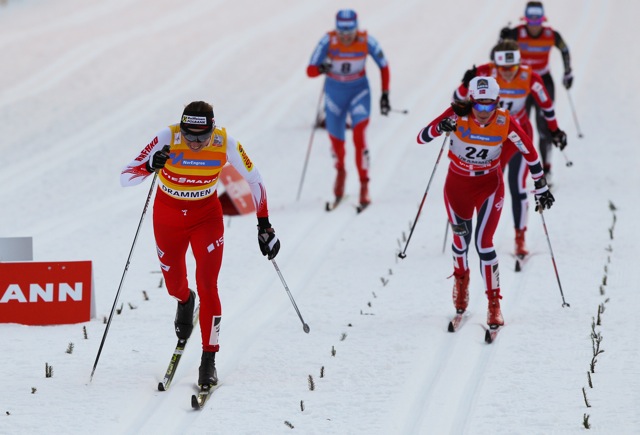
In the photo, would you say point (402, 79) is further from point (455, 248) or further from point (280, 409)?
point (280, 409)

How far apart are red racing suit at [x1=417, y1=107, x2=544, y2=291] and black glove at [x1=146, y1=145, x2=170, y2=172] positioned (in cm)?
251

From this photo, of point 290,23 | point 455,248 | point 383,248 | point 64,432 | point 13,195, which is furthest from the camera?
point 290,23

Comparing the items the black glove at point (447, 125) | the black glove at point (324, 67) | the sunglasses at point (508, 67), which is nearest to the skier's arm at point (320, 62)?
the black glove at point (324, 67)

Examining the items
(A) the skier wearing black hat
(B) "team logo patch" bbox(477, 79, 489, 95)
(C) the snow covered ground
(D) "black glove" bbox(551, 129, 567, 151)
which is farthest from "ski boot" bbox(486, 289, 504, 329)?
(A) the skier wearing black hat

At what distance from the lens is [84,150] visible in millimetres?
15250

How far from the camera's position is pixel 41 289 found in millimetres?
8477

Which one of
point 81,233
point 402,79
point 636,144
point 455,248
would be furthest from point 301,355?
point 402,79

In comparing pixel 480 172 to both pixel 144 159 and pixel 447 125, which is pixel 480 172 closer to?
pixel 447 125

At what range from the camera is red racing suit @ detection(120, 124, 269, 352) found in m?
7.25

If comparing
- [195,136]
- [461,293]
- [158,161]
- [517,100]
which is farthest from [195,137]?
[517,100]

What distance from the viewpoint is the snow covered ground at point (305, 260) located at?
278 inches

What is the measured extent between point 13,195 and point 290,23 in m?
12.4

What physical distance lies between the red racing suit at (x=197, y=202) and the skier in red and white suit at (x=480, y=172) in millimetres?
1966

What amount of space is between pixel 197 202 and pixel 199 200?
0.02 metres
